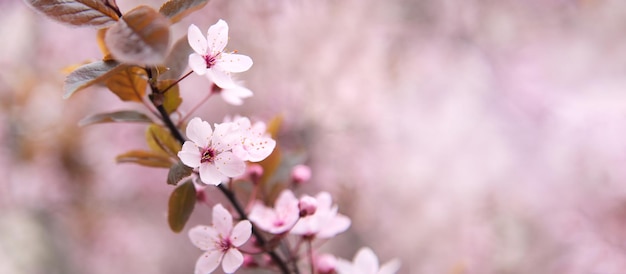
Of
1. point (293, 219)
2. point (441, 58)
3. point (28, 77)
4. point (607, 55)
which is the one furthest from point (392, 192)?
point (28, 77)

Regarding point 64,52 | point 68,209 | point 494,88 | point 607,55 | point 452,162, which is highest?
point 607,55

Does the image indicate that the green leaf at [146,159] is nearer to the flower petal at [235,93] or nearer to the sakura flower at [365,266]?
the flower petal at [235,93]

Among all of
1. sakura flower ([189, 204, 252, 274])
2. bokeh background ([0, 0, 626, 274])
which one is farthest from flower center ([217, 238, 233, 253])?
bokeh background ([0, 0, 626, 274])

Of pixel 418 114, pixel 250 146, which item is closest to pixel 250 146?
pixel 250 146

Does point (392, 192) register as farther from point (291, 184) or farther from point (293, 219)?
point (293, 219)

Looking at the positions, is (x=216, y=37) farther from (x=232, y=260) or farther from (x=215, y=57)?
(x=232, y=260)

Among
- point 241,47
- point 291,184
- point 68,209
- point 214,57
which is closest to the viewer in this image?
point 214,57

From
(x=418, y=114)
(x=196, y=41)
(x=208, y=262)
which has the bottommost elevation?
(x=208, y=262)

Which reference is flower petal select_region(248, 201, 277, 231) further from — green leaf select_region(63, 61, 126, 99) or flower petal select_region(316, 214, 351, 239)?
green leaf select_region(63, 61, 126, 99)
